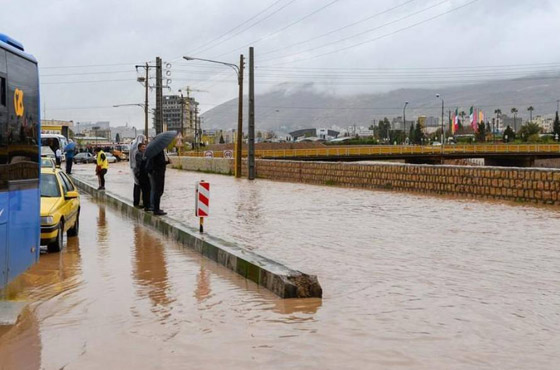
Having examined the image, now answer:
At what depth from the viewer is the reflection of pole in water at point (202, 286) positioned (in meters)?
7.93

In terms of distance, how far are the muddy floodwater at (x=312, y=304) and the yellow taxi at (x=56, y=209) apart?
27cm

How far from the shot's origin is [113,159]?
2995 inches

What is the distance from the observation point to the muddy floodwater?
5.55 m

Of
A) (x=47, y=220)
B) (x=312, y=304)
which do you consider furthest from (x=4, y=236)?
(x=47, y=220)

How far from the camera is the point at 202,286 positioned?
28.1ft

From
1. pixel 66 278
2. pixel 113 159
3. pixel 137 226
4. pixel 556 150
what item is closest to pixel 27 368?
pixel 66 278

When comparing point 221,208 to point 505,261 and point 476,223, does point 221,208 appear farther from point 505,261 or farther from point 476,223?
point 505,261

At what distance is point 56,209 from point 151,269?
219 cm

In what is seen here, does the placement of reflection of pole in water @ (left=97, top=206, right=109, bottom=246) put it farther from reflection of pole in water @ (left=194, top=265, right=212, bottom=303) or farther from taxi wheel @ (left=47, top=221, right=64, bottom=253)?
reflection of pole in water @ (left=194, top=265, right=212, bottom=303)

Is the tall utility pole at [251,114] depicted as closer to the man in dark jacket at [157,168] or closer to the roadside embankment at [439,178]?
the roadside embankment at [439,178]

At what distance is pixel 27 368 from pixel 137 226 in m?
10.4

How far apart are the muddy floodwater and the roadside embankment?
5.53 m

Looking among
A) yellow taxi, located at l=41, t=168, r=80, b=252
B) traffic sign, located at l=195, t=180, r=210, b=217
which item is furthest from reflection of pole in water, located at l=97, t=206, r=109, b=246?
traffic sign, located at l=195, t=180, r=210, b=217

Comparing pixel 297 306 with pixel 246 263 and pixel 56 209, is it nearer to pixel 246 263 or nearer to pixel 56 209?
pixel 246 263
